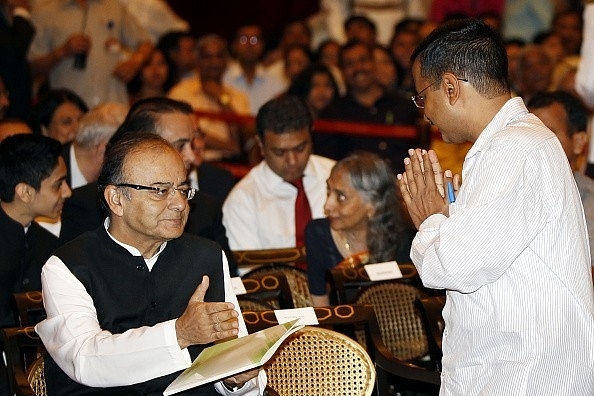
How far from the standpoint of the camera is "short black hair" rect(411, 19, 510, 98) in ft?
A: 10.9

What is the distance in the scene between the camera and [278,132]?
6.48 m

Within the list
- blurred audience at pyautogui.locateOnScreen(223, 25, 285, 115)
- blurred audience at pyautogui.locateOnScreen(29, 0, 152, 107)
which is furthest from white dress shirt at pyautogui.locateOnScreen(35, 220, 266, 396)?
blurred audience at pyautogui.locateOnScreen(223, 25, 285, 115)

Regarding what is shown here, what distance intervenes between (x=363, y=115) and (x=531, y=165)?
567 centimetres

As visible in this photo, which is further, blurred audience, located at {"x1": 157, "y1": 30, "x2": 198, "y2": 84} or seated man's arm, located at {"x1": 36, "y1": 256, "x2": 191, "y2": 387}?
blurred audience, located at {"x1": 157, "y1": 30, "x2": 198, "y2": 84}

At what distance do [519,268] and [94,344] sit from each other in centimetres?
134

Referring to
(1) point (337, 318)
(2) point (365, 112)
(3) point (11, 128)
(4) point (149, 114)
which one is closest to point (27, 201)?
(4) point (149, 114)

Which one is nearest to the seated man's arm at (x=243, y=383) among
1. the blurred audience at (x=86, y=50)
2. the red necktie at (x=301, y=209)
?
the red necktie at (x=301, y=209)

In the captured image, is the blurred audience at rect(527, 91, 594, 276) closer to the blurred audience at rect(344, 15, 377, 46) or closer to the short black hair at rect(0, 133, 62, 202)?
the short black hair at rect(0, 133, 62, 202)

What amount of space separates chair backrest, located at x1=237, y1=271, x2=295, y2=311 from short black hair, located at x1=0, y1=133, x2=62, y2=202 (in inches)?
43.1

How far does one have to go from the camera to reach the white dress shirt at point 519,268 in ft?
10.2

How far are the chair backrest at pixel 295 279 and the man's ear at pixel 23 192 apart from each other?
1062mm

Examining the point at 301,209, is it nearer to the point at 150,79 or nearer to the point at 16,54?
the point at 16,54

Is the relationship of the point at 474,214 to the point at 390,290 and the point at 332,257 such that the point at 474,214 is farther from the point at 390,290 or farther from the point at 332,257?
the point at 332,257

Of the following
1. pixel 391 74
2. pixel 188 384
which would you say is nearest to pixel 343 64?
pixel 391 74
